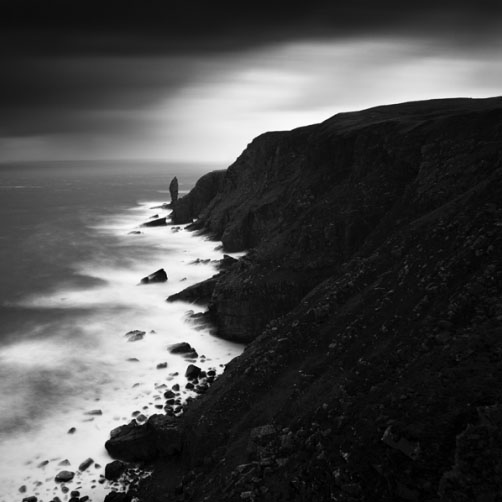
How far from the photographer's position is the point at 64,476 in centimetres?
2092

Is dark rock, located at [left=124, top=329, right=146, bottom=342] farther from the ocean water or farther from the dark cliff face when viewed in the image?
the dark cliff face

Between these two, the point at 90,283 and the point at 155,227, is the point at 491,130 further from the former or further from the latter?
the point at 155,227

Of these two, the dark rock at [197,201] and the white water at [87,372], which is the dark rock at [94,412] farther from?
the dark rock at [197,201]

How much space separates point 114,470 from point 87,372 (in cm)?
1289

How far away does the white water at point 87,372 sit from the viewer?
22438mm

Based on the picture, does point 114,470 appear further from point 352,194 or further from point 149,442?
point 352,194

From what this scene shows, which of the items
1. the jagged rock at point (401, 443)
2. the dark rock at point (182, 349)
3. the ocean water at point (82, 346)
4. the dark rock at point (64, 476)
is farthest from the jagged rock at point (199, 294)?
the jagged rock at point (401, 443)

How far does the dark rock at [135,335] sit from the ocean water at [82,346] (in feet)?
1.44

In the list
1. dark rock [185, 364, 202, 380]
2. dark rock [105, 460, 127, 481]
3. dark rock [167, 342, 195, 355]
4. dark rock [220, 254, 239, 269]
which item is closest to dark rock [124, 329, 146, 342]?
dark rock [167, 342, 195, 355]

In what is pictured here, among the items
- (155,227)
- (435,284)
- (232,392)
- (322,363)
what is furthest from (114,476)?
(155,227)

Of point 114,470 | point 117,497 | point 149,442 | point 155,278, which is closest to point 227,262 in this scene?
point 155,278

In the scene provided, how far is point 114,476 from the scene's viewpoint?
20734 mm

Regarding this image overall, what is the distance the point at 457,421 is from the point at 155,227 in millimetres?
87545

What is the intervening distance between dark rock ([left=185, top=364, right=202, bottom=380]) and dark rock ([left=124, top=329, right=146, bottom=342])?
9.09 metres
